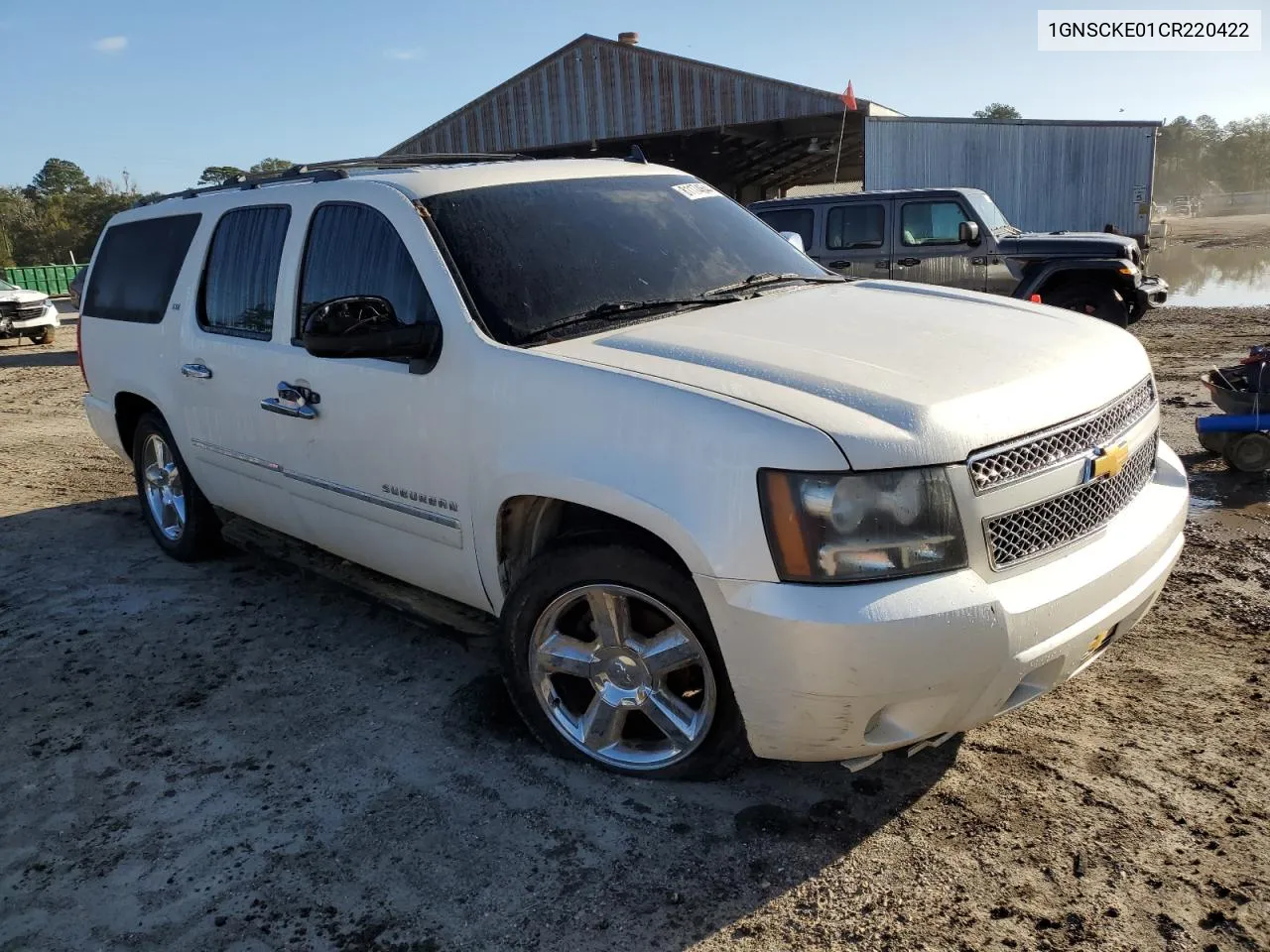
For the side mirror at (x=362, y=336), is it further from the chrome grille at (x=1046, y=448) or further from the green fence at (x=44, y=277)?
the green fence at (x=44, y=277)

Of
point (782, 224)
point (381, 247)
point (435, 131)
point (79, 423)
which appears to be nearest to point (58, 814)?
point (381, 247)

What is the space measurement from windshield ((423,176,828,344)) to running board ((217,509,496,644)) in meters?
1.07

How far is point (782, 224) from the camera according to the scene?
12789 millimetres

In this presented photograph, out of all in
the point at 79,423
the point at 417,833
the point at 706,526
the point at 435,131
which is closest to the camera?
the point at 706,526

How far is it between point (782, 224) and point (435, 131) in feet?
54.7

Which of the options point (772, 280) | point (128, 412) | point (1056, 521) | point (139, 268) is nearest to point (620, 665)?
point (1056, 521)

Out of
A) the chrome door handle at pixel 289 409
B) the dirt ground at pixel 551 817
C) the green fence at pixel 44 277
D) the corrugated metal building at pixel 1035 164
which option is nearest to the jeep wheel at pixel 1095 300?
the dirt ground at pixel 551 817

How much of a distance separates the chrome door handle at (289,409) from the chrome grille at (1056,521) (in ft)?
8.41

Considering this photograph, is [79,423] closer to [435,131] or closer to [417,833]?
[417,833]

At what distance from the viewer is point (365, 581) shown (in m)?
4.04

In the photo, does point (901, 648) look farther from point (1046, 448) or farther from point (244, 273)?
point (244, 273)

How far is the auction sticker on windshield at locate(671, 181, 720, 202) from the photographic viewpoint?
13.9 feet

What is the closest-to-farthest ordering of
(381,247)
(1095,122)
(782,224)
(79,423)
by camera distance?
(381,247), (79,423), (782,224), (1095,122)

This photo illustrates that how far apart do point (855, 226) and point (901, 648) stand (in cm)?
1053
